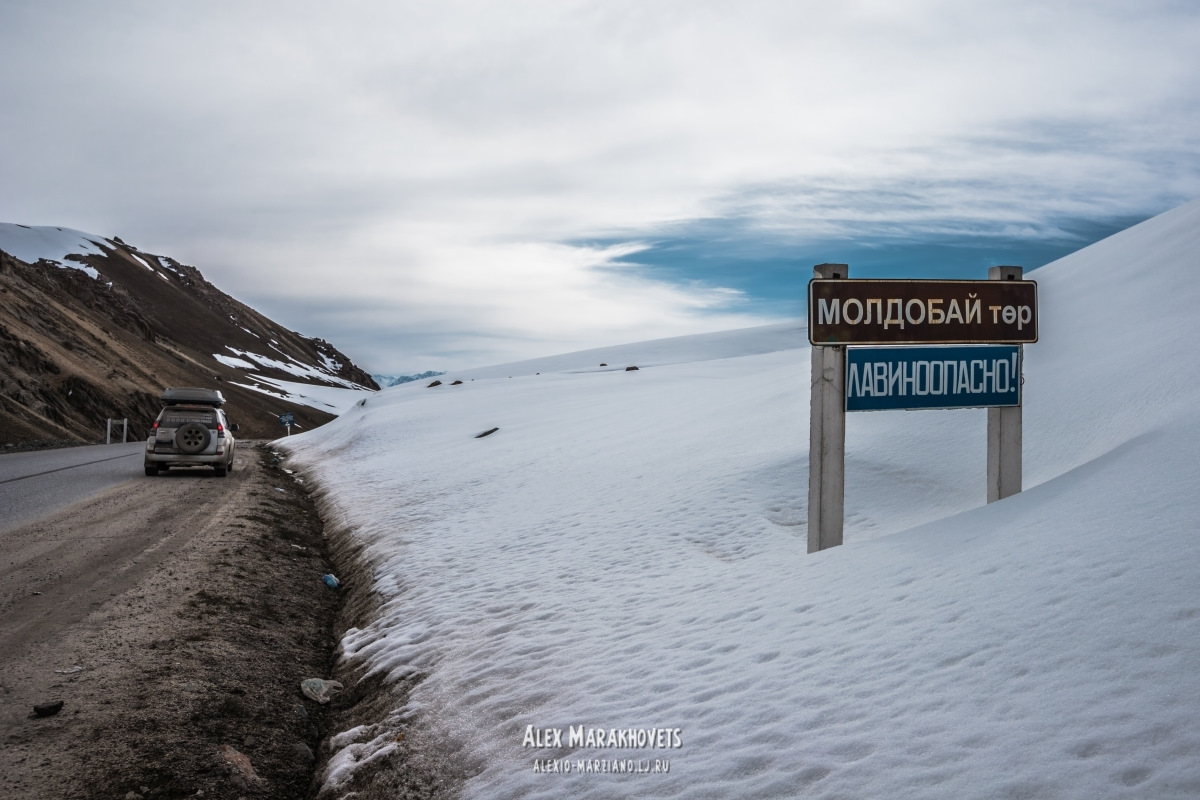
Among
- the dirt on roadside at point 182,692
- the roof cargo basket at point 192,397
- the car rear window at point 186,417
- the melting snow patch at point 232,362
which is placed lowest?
the dirt on roadside at point 182,692

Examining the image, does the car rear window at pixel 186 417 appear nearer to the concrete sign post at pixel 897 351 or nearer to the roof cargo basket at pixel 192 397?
the roof cargo basket at pixel 192 397

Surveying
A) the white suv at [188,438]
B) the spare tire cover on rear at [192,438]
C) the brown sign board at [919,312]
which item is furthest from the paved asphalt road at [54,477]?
the brown sign board at [919,312]

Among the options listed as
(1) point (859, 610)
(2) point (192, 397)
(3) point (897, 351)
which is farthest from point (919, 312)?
(2) point (192, 397)

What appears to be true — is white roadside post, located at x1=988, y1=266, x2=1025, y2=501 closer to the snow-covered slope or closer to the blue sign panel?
the blue sign panel

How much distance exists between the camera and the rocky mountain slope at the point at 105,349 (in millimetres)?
45625

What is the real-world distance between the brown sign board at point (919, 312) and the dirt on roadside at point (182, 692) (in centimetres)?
530

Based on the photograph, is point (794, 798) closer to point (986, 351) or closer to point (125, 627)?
point (986, 351)

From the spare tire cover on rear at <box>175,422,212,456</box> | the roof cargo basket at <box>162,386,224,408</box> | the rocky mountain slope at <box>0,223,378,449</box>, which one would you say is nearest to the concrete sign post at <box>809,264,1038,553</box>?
the spare tire cover on rear at <box>175,422,212,456</box>

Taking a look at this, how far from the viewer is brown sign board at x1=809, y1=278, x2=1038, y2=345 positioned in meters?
7.34

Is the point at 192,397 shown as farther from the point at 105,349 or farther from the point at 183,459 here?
the point at 105,349

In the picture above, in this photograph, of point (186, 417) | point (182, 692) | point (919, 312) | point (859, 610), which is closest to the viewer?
point (859, 610)

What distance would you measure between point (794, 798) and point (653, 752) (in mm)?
917

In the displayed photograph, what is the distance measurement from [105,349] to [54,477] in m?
61.2

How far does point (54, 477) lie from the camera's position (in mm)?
17625
